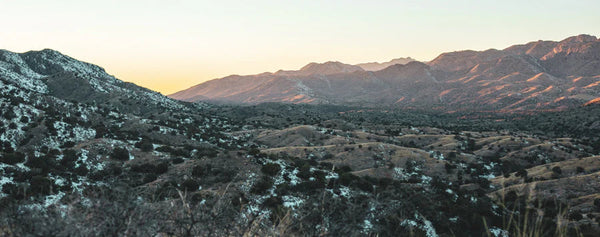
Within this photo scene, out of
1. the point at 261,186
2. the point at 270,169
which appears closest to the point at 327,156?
the point at 270,169

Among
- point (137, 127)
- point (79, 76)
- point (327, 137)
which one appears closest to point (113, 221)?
point (137, 127)

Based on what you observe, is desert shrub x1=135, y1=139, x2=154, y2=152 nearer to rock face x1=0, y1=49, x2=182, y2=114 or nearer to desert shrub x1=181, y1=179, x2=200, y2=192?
desert shrub x1=181, y1=179, x2=200, y2=192

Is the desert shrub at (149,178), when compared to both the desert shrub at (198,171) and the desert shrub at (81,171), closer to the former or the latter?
the desert shrub at (198,171)

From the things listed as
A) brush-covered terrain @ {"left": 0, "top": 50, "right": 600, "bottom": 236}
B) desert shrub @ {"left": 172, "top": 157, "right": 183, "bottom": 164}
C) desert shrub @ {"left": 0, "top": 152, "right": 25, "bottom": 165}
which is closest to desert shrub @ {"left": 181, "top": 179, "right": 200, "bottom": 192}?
brush-covered terrain @ {"left": 0, "top": 50, "right": 600, "bottom": 236}

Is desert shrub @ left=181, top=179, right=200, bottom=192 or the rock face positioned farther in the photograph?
the rock face

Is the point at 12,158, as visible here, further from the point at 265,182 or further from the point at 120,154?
the point at 265,182
